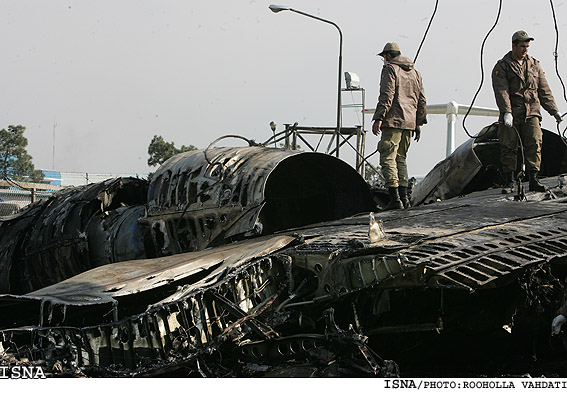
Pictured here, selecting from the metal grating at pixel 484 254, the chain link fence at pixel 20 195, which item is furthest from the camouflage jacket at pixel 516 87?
the chain link fence at pixel 20 195

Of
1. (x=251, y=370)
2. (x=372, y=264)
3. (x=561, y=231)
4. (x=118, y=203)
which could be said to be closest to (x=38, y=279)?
(x=118, y=203)

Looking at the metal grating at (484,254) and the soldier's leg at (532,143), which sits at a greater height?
the soldier's leg at (532,143)

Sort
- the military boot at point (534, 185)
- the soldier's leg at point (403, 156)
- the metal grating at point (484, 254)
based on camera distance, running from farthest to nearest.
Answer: the soldier's leg at point (403, 156), the military boot at point (534, 185), the metal grating at point (484, 254)

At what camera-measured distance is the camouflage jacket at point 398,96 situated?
8391mm

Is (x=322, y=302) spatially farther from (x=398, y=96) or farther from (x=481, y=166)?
(x=481, y=166)

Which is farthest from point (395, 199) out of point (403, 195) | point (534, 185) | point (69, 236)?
point (69, 236)

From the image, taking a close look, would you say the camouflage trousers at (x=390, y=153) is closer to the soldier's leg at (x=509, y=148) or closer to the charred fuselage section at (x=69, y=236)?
the soldier's leg at (x=509, y=148)

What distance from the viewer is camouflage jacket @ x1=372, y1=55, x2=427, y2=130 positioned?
839 cm

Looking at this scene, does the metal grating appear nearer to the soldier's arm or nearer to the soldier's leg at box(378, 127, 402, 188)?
the soldier's leg at box(378, 127, 402, 188)

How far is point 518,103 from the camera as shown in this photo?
8.40m

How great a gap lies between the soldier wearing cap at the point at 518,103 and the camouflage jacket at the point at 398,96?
3.15 feet

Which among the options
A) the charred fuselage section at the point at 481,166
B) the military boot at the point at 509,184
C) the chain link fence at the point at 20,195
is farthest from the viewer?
the chain link fence at the point at 20,195

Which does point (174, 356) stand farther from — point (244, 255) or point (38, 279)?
point (38, 279)

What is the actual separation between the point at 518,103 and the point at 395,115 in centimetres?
143
